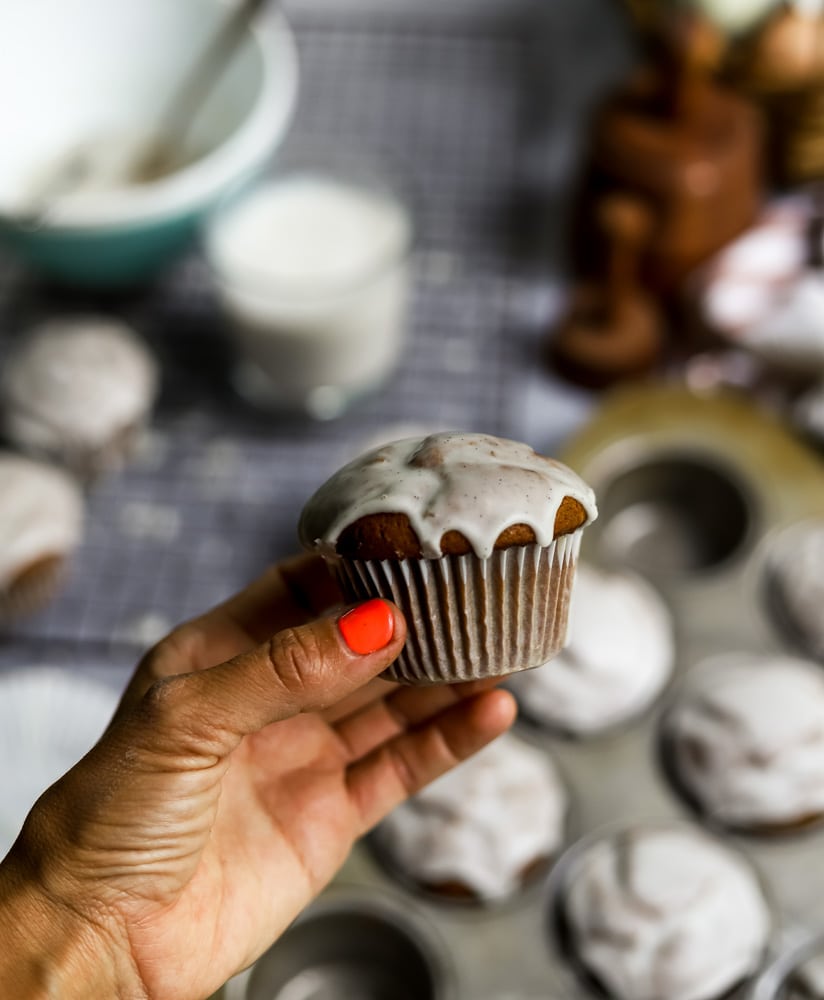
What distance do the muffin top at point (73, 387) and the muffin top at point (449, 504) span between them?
1.04 metres

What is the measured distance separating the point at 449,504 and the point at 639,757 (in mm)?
763

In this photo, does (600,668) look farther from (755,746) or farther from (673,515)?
(673,515)

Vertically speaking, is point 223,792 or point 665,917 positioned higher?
point 223,792

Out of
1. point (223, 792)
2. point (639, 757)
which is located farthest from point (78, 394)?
point (639, 757)

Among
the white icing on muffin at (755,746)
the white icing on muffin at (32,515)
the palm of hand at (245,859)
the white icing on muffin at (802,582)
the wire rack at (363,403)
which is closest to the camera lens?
the palm of hand at (245,859)

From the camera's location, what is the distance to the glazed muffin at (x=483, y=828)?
57.6 inches

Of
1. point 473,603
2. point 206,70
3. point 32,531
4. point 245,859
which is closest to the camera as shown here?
point 473,603

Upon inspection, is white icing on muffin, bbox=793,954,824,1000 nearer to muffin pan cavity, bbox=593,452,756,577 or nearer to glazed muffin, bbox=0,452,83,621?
muffin pan cavity, bbox=593,452,756,577

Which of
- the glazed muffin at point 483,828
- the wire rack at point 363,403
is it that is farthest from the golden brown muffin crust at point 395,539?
the wire rack at point 363,403

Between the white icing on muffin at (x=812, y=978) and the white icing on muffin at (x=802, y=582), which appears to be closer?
the white icing on muffin at (x=812, y=978)

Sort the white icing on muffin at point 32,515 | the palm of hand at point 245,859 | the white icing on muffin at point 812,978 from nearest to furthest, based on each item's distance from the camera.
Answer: the palm of hand at point 245,859 → the white icing on muffin at point 812,978 → the white icing on muffin at point 32,515

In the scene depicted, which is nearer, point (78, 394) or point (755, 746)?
point (755, 746)

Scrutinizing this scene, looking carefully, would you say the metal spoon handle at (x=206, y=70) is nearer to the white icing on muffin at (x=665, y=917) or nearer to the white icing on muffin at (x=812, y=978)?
the white icing on muffin at (x=665, y=917)

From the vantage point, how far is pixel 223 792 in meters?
1.23
